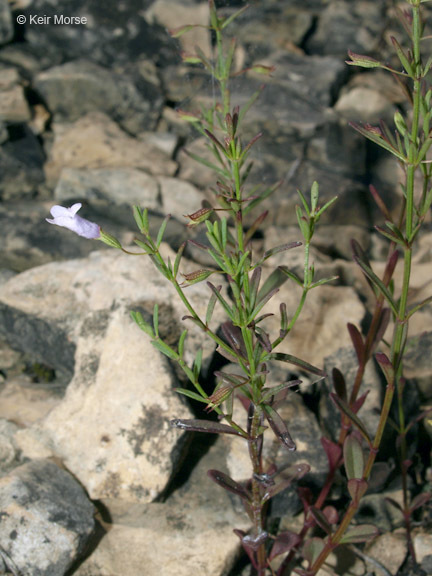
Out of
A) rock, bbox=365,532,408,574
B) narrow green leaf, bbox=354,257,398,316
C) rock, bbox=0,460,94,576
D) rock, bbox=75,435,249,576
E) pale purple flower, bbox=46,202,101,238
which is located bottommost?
rock, bbox=365,532,408,574

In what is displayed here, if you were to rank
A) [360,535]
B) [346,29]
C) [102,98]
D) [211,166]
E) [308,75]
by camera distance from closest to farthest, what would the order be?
1. [360,535]
2. [211,166]
3. [102,98]
4. [308,75]
5. [346,29]

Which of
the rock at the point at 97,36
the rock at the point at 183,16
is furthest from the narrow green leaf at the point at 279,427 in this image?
the rock at the point at 183,16

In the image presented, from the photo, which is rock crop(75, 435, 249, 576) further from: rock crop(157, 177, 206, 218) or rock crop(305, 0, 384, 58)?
rock crop(305, 0, 384, 58)

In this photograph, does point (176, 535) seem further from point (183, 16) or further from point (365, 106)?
point (183, 16)

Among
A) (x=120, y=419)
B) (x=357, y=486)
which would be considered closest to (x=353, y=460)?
(x=357, y=486)

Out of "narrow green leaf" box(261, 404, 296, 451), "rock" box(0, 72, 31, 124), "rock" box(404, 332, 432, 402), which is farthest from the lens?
"rock" box(0, 72, 31, 124)

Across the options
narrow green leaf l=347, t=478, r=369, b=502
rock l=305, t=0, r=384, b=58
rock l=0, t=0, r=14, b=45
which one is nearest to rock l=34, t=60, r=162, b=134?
rock l=0, t=0, r=14, b=45

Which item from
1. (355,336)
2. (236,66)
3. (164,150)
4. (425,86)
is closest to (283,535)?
(355,336)

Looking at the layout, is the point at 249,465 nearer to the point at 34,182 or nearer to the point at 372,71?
the point at 34,182
